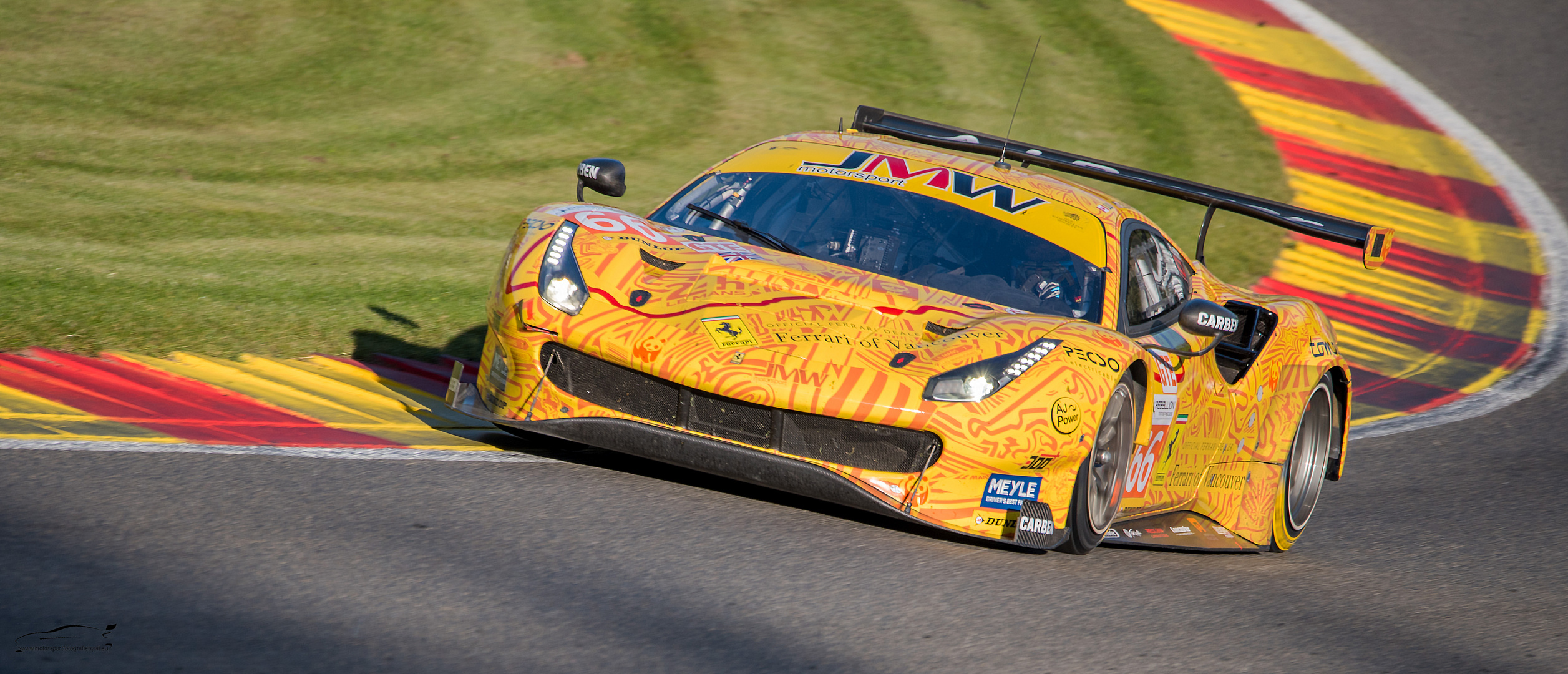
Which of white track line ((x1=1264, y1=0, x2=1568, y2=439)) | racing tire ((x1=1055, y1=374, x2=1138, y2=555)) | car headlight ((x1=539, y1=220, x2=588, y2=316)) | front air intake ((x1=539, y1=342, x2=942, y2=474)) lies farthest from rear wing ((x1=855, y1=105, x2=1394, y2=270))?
white track line ((x1=1264, y1=0, x2=1568, y2=439))

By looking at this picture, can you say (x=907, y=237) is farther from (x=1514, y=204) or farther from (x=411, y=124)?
(x=1514, y=204)

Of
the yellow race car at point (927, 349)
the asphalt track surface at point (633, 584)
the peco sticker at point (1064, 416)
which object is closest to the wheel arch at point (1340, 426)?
the yellow race car at point (927, 349)

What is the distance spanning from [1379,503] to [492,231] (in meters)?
6.15

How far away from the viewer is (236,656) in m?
3.11

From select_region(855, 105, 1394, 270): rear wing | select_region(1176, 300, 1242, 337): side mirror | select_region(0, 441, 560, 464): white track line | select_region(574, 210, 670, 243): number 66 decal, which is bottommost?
select_region(0, 441, 560, 464): white track line

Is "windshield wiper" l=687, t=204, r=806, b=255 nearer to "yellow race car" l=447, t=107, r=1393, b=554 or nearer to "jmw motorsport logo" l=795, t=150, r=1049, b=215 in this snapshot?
"yellow race car" l=447, t=107, r=1393, b=554

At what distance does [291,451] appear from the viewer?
5121mm

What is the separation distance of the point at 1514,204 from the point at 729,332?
11.8 meters

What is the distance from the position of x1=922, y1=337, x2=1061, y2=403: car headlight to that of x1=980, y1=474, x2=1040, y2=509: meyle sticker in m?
0.26

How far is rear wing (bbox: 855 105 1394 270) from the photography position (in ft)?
19.1

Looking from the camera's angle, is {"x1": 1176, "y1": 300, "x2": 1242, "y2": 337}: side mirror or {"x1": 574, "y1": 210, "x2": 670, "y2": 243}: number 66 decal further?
{"x1": 574, "y1": 210, "x2": 670, "y2": 243}: number 66 decal

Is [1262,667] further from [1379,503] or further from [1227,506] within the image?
[1379,503]

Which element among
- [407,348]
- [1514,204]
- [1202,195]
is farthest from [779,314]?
[1514,204]

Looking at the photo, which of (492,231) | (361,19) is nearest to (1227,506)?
(492,231)
